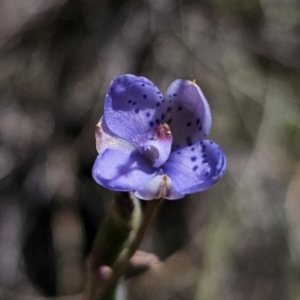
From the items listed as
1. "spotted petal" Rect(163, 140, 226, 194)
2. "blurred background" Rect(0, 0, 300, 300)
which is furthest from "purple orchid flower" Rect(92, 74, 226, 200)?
"blurred background" Rect(0, 0, 300, 300)

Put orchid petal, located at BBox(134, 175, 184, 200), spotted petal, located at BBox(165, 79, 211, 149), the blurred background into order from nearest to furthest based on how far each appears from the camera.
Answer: orchid petal, located at BBox(134, 175, 184, 200), spotted petal, located at BBox(165, 79, 211, 149), the blurred background

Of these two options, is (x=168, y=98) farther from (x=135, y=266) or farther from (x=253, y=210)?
(x=253, y=210)

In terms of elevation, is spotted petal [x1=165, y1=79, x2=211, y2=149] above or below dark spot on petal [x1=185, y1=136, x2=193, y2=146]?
above

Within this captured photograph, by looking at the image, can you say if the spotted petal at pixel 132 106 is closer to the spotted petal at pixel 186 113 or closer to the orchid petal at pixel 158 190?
the spotted petal at pixel 186 113

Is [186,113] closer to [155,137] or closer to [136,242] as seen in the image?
[155,137]

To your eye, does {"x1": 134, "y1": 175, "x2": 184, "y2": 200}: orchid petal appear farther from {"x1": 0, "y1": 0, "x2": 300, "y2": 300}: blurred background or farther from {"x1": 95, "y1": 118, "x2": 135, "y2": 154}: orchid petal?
{"x1": 0, "y1": 0, "x2": 300, "y2": 300}: blurred background

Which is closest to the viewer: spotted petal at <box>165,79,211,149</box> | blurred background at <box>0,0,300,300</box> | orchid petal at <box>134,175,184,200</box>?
orchid petal at <box>134,175,184,200</box>
